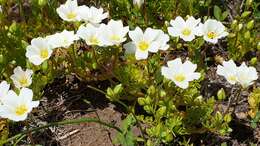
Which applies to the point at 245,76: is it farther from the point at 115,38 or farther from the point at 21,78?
the point at 21,78

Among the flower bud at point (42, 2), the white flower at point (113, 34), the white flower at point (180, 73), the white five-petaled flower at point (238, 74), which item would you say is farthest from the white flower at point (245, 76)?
the flower bud at point (42, 2)

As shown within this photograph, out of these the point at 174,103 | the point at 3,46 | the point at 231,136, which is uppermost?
the point at 3,46

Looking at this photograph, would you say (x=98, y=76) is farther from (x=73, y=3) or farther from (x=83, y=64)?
(x=73, y=3)

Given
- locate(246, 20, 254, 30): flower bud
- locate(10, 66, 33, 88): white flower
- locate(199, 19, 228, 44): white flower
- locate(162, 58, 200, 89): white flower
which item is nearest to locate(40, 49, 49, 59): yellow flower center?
locate(10, 66, 33, 88): white flower

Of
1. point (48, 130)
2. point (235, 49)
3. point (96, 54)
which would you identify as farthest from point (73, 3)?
point (235, 49)

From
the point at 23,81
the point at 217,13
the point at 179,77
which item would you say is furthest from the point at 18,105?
the point at 217,13

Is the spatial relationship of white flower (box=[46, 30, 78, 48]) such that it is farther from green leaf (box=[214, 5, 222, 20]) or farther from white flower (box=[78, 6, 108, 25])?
green leaf (box=[214, 5, 222, 20])
